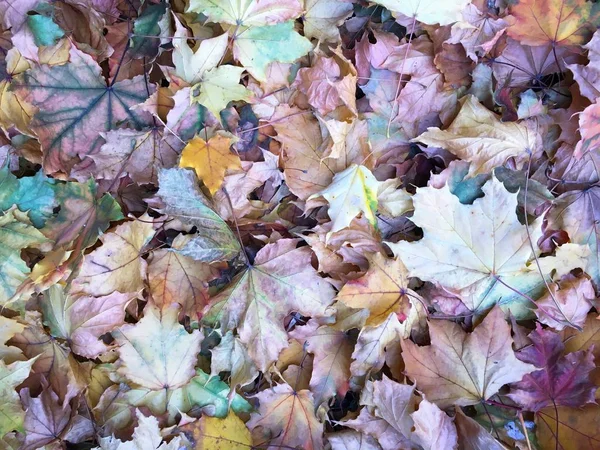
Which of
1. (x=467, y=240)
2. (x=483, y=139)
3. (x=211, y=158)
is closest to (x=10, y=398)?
(x=211, y=158)

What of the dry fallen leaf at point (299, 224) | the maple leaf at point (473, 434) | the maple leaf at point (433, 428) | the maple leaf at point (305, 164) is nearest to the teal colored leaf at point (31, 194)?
the dry fallen leaf at point (299, 224)

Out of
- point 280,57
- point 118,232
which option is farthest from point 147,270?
point 280,57

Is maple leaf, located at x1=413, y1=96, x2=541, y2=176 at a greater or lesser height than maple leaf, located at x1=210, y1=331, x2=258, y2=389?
greater

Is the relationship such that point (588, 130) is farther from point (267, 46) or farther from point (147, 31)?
point (147, 31)

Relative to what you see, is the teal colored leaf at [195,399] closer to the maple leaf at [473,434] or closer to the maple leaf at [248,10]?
the maple leaf at [473,434]

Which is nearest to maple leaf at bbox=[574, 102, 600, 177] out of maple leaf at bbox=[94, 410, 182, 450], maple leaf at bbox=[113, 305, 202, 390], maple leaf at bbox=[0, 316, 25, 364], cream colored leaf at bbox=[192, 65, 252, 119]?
cream colored leaf at bbox=[192, 65, 252, 119]

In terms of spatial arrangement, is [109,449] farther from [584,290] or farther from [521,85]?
[521,85]

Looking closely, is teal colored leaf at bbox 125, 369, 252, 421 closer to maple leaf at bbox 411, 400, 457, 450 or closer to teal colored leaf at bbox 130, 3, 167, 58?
maple leaf at bbox 411, 400, 457, 450
